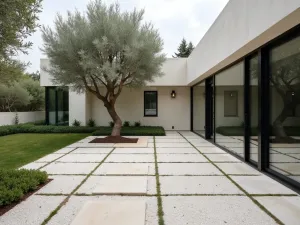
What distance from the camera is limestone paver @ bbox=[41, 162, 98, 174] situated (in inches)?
193

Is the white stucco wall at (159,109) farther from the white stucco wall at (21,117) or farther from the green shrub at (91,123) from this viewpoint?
the white stucco wall at (21,117)

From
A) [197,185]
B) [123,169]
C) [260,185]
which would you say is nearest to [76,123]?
[123,169]

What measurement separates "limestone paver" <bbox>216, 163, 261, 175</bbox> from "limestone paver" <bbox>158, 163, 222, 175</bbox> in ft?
0.67

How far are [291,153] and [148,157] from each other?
324 cm

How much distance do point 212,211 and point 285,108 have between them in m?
2.40

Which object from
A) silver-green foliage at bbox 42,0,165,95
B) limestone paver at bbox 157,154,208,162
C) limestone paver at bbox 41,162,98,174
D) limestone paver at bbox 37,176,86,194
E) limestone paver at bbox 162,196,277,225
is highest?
silver-green foliage at bbox 42,0,165,95

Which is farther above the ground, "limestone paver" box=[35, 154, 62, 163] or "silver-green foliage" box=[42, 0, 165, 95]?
"silver-green foliage" box=[42, 0, 165, 95]

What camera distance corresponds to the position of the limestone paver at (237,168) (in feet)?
16.1

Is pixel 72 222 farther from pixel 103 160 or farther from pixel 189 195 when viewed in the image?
pixel 103 160

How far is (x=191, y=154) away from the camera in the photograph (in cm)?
674

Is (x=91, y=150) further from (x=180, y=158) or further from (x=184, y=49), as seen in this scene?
(x=184, y=49)

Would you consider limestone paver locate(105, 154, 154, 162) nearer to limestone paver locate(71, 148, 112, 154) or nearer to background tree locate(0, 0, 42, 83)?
limestone paver locate(71, 148, 112, 154)

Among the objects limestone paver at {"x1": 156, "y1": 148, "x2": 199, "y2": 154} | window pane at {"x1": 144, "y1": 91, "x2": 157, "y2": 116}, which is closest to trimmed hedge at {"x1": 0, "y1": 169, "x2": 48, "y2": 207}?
limestone paver at {"x1": 156, "y1": 148, "x2": 199, "y2": 154}

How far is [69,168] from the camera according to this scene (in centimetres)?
517
